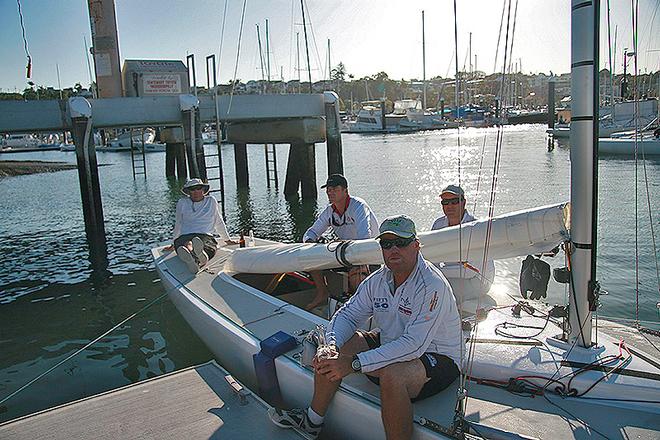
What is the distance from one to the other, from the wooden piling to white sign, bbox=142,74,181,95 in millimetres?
3663

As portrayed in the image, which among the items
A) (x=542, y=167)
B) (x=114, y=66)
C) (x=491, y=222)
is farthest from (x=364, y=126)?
(x=491, y=222)

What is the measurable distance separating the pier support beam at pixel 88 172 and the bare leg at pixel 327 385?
10.2 meters

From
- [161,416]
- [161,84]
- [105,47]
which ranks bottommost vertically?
[161,416]

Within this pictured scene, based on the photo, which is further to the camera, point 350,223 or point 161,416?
point 350,223

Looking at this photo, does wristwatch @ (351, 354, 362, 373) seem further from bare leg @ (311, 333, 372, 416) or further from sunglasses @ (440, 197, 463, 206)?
sunglasses @ (440, 197, 463, 206)

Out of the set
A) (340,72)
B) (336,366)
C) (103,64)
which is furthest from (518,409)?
(340,72)

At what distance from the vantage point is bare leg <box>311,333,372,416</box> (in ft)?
11.9

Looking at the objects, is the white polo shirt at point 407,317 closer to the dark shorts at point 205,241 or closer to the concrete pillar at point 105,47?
the dark shorts at point 205,241

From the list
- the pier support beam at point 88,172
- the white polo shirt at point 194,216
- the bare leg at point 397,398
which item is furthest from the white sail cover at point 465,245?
the pier support beam at point 88,172

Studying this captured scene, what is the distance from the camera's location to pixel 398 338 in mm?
3346

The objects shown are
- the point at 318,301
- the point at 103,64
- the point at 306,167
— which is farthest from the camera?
the point at 306,167

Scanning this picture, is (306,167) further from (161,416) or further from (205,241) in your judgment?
(161,416)

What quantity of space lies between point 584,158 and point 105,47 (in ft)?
57.0

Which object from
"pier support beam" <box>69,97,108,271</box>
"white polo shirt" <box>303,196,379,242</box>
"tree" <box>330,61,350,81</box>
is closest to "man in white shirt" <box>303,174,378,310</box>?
"white polo shirt" <box>303,196,379,242</box>
